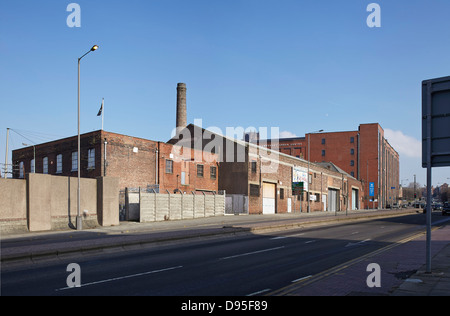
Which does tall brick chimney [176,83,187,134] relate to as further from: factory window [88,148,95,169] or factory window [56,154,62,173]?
factory window [88,148,95,169]

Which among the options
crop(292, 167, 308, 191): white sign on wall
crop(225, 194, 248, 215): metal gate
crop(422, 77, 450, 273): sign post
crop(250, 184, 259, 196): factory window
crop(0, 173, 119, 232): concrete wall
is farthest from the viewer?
crop(292, 167, 308, 191): white sign on wall

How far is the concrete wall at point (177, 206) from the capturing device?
3291 cm

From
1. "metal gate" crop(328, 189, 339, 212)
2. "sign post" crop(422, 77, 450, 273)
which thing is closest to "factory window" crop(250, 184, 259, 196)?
"metal gate" crop(328, 189, 339, 212)

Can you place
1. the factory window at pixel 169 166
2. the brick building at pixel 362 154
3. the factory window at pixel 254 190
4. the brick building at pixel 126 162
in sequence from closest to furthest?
1. the brick building at pixel 126 162
2. the factory window at pixel 169 166
3. the factory window at pixel 254 190
4. the brick building at pixel 362 154

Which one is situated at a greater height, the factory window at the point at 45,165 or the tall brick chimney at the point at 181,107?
the tall brick chimney at the point at 181,107

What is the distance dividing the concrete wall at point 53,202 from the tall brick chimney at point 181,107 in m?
26.7

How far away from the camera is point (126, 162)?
38250 millimetres

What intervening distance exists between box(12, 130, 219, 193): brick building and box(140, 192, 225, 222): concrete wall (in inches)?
145

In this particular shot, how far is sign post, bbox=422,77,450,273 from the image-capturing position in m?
9.91

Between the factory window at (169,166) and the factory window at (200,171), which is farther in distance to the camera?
the factory window at (200,171)

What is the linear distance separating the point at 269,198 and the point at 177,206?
63.2ft

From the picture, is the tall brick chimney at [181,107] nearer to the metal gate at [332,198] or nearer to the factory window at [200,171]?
the factory window at [200,171]

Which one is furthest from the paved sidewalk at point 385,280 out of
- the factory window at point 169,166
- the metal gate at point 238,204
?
the metal gate at point 238,204
